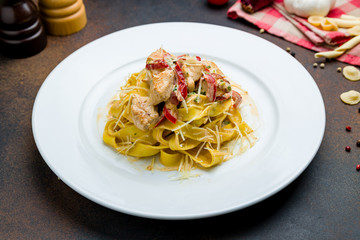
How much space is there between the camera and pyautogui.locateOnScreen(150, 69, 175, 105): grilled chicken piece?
3.66 m

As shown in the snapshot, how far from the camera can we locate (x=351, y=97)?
15.0 ft

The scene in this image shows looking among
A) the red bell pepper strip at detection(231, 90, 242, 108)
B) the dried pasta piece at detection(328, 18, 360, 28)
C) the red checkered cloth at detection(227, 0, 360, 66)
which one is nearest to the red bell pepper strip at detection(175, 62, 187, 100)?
the red bell pepper strip at detection(231, 90, 242, 108)

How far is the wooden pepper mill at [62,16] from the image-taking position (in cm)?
534

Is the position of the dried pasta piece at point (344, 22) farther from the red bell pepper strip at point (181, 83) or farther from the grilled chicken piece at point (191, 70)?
the red bell pepper strip at point (181, 83)

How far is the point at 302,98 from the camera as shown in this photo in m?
4.08

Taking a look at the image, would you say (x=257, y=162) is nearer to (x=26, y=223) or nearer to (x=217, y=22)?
(x=26, y=223)

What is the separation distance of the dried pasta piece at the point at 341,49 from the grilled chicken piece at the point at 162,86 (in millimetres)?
2341

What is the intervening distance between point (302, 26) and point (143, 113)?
311cm

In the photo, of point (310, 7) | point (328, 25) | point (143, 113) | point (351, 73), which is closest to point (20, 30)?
point (143, 113)

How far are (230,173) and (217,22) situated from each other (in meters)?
3.08

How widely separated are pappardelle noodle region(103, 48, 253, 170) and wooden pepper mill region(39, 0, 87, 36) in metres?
2.07

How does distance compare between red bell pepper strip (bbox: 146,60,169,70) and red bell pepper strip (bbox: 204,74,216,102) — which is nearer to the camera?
red bell pepper strip (bbox: 204,74,216,102)

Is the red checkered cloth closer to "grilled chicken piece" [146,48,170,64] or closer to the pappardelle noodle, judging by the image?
the pappardelle noodle

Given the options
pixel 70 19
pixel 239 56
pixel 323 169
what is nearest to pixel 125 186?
pixel 323 169
